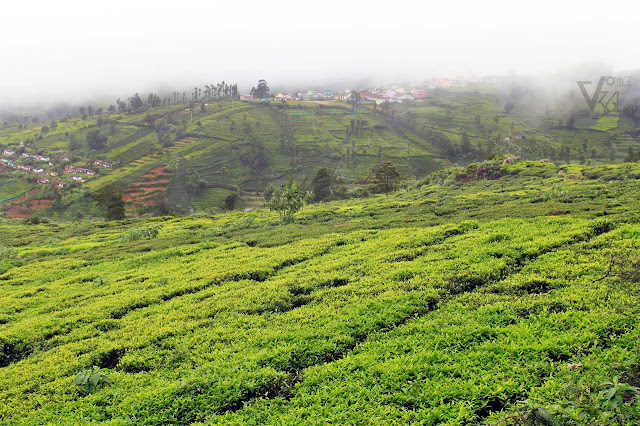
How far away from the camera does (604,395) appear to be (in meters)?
4.93

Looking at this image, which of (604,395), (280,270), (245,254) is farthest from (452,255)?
(245,254)

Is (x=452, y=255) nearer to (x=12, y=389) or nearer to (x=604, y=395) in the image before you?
(x=604, y=395)

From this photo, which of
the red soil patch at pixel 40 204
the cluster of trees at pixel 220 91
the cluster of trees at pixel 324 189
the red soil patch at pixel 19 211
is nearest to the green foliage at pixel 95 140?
the red soil patch at pixel 40 204

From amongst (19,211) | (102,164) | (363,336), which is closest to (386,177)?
(363,336)

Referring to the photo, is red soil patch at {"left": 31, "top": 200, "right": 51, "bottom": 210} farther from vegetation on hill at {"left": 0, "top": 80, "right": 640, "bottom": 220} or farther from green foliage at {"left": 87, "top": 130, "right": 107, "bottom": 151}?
green foliage at {"left": 87, "top": 130, "right": 107, "bottom": 151}

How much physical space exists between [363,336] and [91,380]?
5.78m

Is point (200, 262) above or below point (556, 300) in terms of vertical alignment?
below

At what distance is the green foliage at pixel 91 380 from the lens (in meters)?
7.64

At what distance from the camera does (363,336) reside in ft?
27.9

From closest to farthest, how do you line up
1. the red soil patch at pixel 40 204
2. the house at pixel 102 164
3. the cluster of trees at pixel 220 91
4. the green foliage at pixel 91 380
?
the green foliage at pixel 91 380 → the red soil patch at pixel 40 204 → the house at pixel 102 164 → the cluster of trees at pixel 220 91

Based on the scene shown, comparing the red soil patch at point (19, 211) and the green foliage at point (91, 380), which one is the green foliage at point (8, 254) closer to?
the green foliage at point (91, 380)

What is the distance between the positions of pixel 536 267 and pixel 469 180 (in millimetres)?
46966

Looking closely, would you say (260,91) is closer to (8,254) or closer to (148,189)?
(148,189)

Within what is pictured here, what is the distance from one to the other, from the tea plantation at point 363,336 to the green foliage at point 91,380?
0.06 meters
